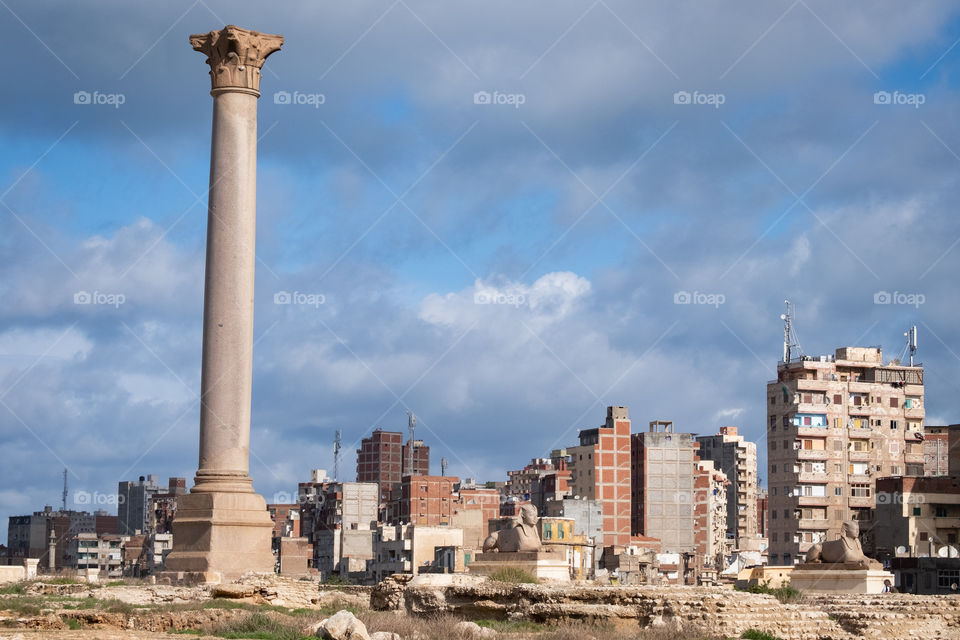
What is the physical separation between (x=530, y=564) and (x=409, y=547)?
6376 centimetres

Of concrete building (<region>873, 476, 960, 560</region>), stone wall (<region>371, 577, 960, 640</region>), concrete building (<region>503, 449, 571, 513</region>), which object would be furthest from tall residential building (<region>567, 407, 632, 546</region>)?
stone wall (<region>371, 577, 960, 640</region>)

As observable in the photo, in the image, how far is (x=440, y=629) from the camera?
62.1 ft

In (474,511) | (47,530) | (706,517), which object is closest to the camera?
(474,511)

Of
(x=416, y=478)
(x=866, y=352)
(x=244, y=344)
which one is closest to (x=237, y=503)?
(x=244, y=344)

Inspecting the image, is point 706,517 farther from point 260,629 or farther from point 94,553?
point 260,629

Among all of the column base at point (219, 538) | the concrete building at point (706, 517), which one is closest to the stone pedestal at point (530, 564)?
the column base at point (219, 538)

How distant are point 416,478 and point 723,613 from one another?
315 feet

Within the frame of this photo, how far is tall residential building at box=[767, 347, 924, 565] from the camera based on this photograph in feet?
270

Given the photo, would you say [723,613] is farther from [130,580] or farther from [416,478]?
[416,478]

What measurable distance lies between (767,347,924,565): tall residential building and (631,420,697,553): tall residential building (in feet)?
108

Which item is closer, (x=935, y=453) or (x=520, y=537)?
(x=520, y=537)

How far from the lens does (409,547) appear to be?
88.8 metres

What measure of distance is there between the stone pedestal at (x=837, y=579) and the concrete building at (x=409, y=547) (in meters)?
56.6

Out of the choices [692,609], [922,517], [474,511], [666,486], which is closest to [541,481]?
[666,486]
